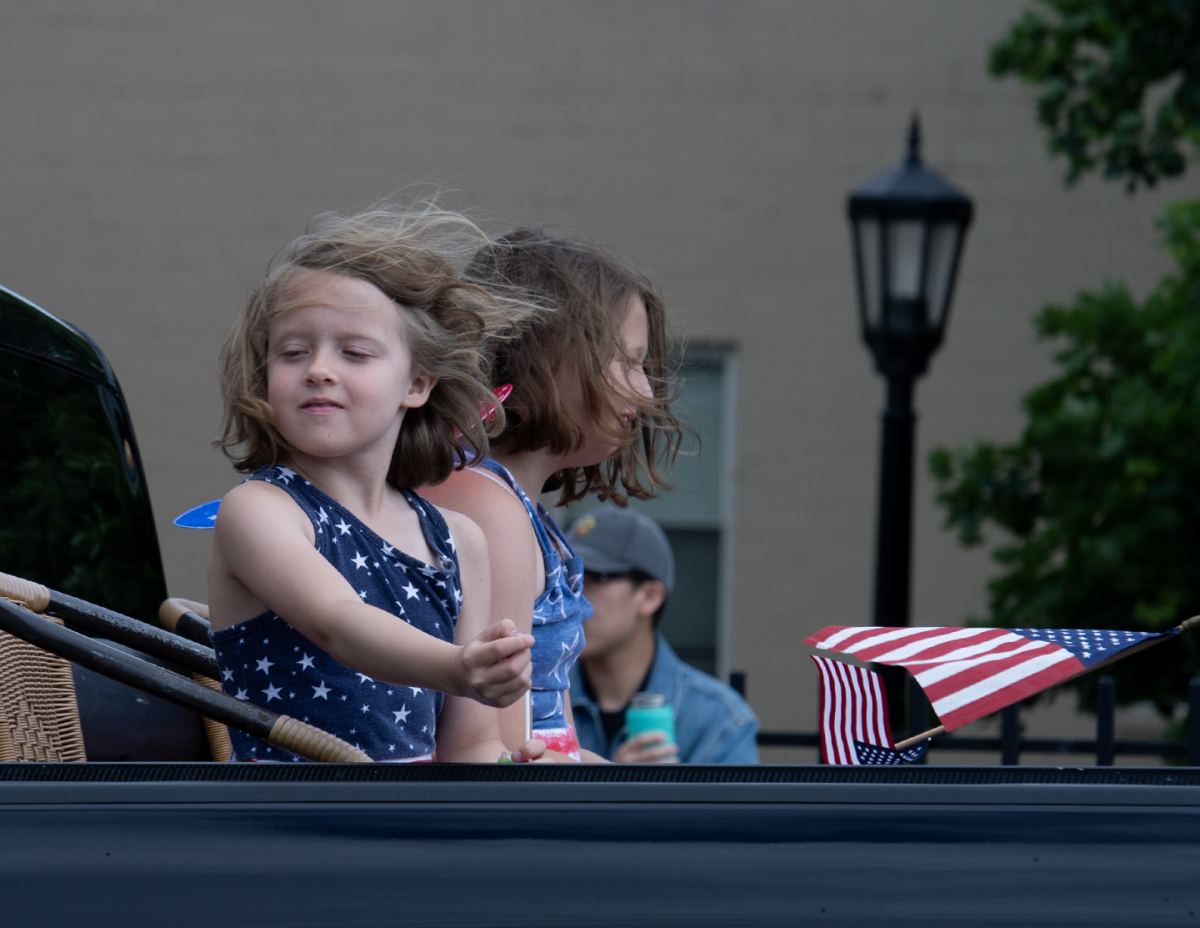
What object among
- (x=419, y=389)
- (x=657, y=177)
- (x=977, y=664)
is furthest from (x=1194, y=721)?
(x=657, y=177)

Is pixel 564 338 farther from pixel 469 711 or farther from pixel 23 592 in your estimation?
pixel 23 592

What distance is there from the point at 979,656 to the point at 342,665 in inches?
29.9

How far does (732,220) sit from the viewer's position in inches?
306

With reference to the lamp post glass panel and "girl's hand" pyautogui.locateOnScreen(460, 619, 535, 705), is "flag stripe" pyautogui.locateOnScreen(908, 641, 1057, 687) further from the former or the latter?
the lamp post glass panel

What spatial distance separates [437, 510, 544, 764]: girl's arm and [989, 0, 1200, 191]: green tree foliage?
416cm

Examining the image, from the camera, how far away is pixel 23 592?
1729 millimetres

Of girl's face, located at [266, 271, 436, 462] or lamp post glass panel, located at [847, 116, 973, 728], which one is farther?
lamp post glass panel, located at [847, 116, 973, 728]

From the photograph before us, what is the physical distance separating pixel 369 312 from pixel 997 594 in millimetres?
4475

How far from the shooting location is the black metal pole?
4836mm

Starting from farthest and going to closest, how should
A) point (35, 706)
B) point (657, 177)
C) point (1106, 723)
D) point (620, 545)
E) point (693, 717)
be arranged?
point (657, 177) → point (620, 545) → point (693, 717) → point (1106, 723) → point (35, 706)

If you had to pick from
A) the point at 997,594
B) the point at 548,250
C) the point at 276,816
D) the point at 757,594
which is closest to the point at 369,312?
the point at 548,250

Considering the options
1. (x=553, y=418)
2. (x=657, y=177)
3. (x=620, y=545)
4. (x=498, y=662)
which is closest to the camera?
(x=498, y=662)

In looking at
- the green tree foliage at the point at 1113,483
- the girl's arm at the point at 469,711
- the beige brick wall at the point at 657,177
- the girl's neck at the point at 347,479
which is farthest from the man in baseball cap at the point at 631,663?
the beige brick wall at the point at 657,177

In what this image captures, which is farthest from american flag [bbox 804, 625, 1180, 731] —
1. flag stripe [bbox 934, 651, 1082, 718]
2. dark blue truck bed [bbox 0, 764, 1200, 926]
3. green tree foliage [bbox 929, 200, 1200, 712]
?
green tree foliage [bbox 929, 200, 1200, 712]
